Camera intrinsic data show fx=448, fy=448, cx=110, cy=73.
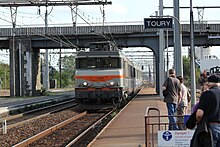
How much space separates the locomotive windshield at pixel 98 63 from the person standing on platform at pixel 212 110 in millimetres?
17082

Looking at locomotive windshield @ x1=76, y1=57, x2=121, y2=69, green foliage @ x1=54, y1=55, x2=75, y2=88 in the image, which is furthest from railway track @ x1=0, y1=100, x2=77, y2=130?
green foliage @ x1=54, y1=55, x2=75, y2=88

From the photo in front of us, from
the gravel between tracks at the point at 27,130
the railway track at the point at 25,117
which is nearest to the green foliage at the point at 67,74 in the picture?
the railway track at the point at 25,117

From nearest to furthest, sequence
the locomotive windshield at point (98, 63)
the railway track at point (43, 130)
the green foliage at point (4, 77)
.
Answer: the railway track at point (43, 130) < the locomotive windshield at point (98, 63) < the green foliage at point (4, 77)

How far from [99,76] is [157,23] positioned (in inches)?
359

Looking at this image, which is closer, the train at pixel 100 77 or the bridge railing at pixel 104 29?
the train at pixel 100 77

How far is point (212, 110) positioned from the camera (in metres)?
6.70

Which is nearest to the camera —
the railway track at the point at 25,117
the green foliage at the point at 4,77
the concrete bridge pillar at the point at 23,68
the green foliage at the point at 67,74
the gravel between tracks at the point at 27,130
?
the gravel between tracks at the point at 27,130

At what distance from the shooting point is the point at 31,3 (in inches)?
1357

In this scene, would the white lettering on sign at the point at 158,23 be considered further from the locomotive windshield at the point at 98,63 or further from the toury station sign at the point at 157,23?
the locomotive windshield at the point at 98,63

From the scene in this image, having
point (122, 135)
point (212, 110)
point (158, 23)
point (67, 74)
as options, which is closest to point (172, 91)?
point (122, 135)

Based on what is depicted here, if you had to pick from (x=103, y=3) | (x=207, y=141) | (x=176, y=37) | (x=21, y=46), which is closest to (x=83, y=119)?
(x=176, y=37)

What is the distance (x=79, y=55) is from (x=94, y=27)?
20769 mm

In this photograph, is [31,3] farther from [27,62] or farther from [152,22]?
[152,22]

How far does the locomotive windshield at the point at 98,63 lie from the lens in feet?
78.3
